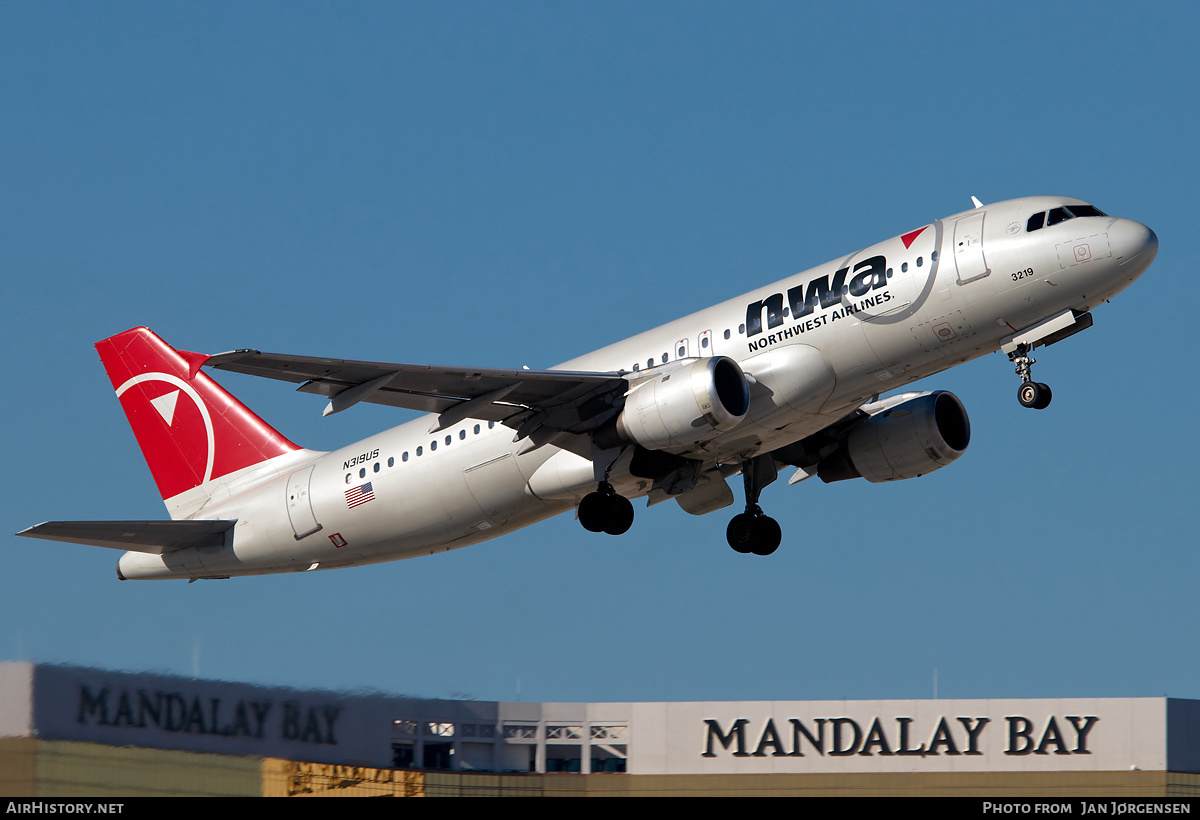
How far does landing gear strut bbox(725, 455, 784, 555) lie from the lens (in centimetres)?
3594

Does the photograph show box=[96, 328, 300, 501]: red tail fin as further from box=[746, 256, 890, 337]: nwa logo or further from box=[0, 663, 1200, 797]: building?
box=[746, 256, 890, 337]: nwa logo

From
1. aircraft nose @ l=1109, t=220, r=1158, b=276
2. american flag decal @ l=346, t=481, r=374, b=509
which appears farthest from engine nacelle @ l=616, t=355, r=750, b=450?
aircraft nose @ l=1109, t=220, r=1158, b=276

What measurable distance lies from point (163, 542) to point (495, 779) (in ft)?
58.7

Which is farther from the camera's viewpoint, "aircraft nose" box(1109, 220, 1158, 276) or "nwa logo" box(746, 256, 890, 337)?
"nwa logo" box(746, 256, 890, 337)

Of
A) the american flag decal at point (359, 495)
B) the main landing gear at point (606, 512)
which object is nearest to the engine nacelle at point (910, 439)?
the main landing gear at point (606, 512)

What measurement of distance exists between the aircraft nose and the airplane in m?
0.05

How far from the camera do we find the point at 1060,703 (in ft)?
165

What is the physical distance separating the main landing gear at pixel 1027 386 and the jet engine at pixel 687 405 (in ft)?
17.8

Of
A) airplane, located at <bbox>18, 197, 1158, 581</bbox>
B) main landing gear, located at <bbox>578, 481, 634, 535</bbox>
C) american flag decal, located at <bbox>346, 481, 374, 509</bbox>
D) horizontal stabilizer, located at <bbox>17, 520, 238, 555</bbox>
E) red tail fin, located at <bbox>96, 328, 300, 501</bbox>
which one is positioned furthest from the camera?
red tail fin, located at <bbox>96, 328, 300, 501</bbox>

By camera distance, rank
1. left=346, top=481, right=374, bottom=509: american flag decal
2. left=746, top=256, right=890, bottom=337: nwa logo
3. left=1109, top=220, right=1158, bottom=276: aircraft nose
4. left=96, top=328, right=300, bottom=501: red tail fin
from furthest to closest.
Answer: left=96, top=328, right=300, bottom=501: red tail fin, left=346, top=481, right=374, bottom=509: american flag decal, left=746, top=256, right=890, bottom=337: nwa logo, left=1109, top=220, right=1158, bottom=276: aircraft nose

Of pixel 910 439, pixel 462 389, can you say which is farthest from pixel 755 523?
pixel 462 389
